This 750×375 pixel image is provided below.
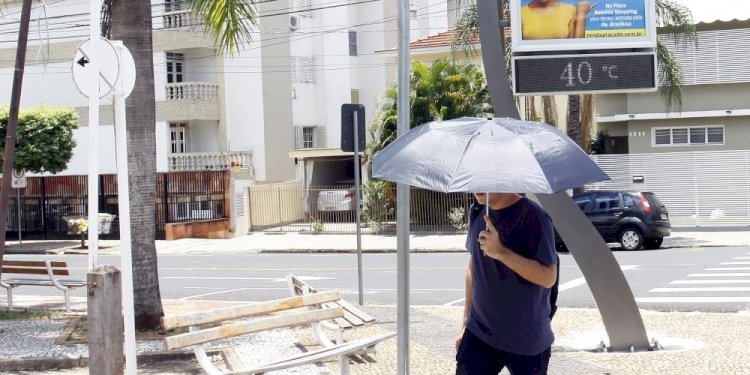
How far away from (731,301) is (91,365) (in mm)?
9749

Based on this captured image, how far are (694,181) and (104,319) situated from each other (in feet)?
82.1

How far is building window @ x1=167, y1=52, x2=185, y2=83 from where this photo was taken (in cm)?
3856

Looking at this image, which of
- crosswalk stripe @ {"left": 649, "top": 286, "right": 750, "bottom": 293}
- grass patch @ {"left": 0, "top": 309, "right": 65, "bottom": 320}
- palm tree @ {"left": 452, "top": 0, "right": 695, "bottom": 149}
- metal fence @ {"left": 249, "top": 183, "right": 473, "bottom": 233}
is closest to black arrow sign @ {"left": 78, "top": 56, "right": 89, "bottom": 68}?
grass patch @ {"left": 0, "top": 309, "right": 65, "bottom": 320}

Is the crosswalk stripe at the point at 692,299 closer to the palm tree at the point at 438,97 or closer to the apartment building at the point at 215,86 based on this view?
the palm tree at the point at 438,97

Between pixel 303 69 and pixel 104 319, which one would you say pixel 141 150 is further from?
pixel 303 69

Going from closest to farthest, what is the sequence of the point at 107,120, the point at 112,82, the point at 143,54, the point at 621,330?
the point at 112,82, the point at 621,330, the point at 143,54, the point at 107,120

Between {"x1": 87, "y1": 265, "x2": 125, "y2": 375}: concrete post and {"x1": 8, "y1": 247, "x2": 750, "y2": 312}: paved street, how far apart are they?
308 inches

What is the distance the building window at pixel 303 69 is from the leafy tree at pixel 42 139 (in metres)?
10.8

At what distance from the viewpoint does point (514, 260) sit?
204 inches

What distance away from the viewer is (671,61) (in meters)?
26.5

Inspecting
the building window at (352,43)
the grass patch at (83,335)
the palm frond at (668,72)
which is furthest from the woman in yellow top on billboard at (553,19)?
the building window at (352,43)

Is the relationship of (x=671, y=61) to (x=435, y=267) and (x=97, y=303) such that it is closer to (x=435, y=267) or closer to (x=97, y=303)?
(x=435, y=267)

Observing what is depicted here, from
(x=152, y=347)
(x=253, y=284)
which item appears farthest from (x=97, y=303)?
(x=253, y=284)

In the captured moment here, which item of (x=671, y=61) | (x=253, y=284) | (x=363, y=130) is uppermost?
(x=671, y=61)
